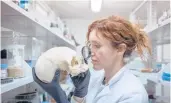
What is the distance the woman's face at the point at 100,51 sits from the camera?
1238 millimetres

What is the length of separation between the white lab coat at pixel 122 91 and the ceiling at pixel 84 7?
3.07 meters

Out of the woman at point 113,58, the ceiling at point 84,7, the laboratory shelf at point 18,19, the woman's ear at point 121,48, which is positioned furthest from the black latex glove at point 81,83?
the ceiling at point 84,7

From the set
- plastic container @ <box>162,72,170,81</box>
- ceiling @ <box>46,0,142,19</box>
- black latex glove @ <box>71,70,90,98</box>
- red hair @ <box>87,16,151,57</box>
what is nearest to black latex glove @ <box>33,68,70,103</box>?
black latex glove @ <box>71,70,90,98</box>

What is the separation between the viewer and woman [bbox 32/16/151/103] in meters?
1.19

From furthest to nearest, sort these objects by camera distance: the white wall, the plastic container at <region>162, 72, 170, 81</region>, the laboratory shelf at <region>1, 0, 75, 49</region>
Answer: the white wall, the plastic container at <region>162, 72, 170, 81</region>, the laboratory shelf at <region>1, 0, 75, 49</region>

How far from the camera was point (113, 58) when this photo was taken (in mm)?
1299

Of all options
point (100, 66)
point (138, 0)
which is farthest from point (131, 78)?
point (138, 0)

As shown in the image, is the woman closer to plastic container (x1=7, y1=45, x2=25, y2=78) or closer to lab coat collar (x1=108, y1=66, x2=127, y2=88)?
lab coat collar (x1=108, y1=66, x2=127, y2=88)

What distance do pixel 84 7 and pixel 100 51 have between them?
139 inches

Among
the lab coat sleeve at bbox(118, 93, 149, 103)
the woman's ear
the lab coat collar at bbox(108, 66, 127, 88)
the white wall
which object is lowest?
the lab coat sleeve at bbox(118, 93, 149, 103)

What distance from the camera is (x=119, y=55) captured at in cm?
131

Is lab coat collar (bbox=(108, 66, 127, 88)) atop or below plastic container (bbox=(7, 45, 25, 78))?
below

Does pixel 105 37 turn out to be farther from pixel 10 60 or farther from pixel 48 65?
pixel 10 60

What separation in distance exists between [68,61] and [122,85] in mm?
335
